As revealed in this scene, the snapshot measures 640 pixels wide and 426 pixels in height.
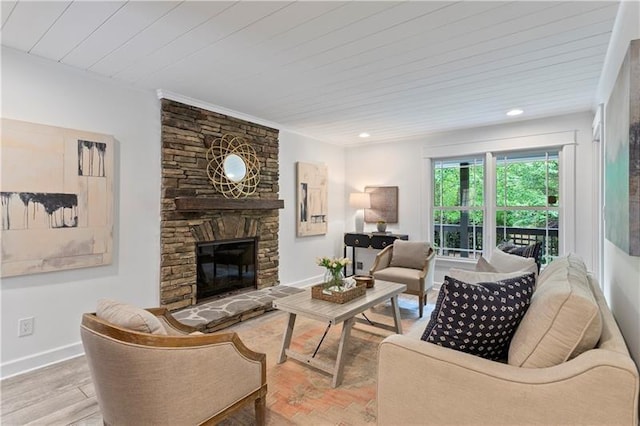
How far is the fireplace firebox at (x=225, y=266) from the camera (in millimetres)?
3705

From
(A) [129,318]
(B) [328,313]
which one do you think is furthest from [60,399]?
(B) [328,313]

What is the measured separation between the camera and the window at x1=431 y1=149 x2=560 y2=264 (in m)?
4.19

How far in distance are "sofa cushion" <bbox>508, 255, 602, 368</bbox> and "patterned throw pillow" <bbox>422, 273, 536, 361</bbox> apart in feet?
0.20

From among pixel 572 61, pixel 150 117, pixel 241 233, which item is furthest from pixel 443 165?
pixel 150 117

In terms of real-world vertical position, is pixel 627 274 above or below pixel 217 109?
below

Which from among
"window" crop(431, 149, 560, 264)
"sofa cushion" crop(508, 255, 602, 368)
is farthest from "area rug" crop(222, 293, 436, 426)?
"window" crop(431, 149, 560, 264)

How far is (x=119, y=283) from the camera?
117 inches

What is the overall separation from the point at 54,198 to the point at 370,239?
390 centimetres

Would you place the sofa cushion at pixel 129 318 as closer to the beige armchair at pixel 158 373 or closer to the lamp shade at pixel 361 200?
the beige armchair at pixel 158 373

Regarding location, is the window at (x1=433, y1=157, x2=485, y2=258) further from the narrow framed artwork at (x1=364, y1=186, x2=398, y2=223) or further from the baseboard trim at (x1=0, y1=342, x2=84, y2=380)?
the baseboard trim at (x1=0, y1=342, x2=84, y2=380)

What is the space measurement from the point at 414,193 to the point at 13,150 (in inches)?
182

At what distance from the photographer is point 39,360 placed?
98.8 inches

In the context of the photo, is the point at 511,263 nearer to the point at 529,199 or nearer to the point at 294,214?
the point at 529,199

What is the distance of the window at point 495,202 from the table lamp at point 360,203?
1.03m
